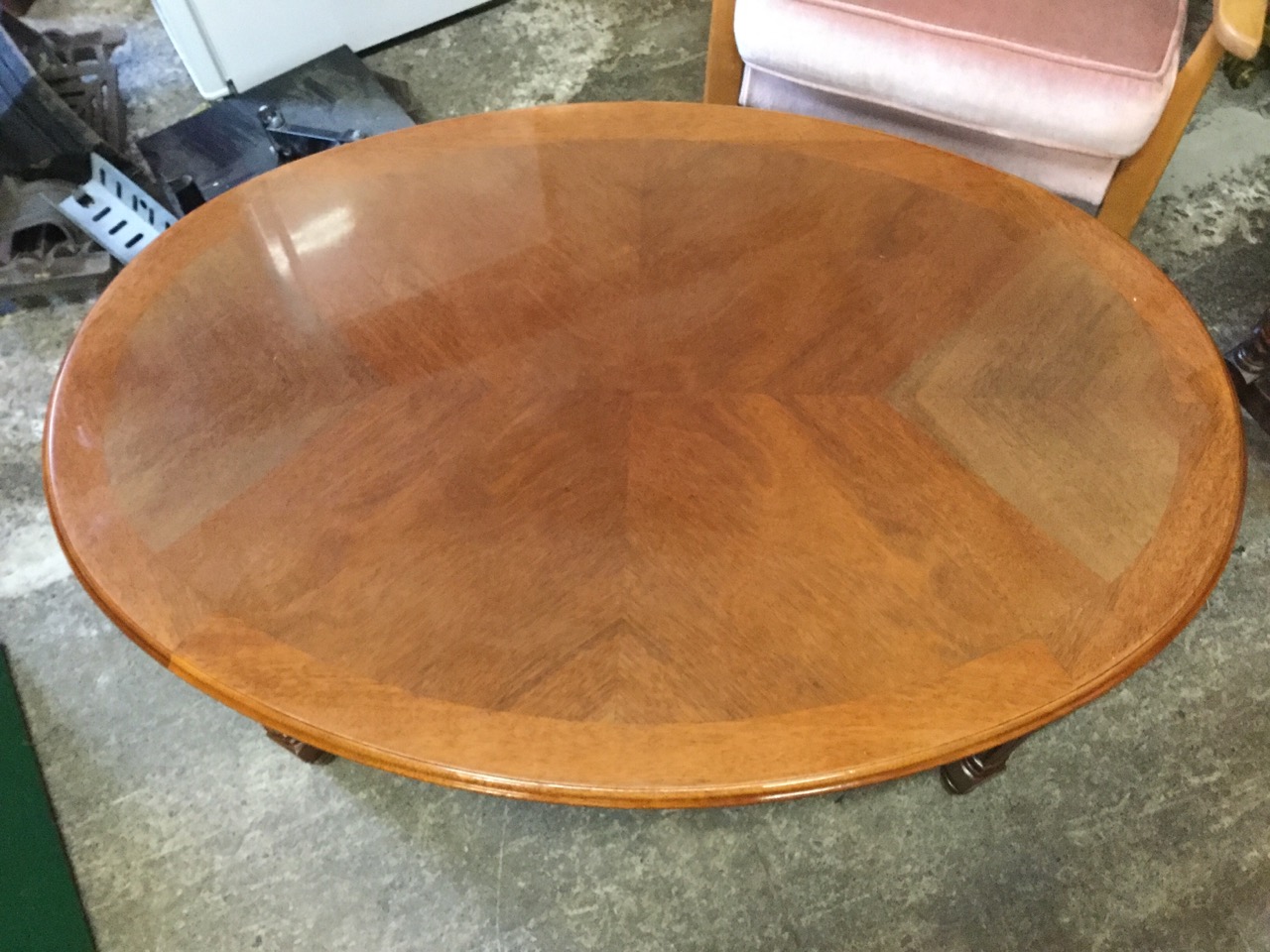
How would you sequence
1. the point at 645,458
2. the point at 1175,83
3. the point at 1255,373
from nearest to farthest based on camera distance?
the point at 645,458, the point at 1175,83, the point at 1255,373

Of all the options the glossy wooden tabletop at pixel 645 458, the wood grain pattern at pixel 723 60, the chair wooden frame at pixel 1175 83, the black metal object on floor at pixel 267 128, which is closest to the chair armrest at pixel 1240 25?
the chair wooden frame at pixel 1175 83

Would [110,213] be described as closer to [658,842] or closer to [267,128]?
[267,128]

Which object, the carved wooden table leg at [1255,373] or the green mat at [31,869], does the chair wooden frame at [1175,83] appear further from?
the green mat at [31,869]

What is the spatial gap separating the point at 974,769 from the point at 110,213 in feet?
5.10

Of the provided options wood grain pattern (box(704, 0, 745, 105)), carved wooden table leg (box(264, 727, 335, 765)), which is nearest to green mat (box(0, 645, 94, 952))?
carved wooden table leg (box(264, 727, 335, 765))

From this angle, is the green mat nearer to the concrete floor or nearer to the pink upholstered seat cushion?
the concrete floor

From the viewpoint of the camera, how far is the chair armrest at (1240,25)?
1.05 meters

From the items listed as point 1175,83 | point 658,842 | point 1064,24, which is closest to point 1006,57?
point 1064,24

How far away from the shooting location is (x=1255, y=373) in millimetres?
1407


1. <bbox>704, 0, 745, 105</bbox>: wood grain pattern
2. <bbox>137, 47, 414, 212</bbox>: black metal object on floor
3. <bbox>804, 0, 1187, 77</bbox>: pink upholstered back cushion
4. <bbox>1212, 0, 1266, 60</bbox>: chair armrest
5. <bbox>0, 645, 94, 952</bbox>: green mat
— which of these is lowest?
<bbox>0, 645, 94, 952</bbox>: green mat

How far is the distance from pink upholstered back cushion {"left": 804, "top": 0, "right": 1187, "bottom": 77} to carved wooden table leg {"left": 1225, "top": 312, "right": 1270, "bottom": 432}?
459 mm

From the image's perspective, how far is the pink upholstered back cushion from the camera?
117cm

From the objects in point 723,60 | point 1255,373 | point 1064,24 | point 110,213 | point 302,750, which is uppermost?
point 1064,24

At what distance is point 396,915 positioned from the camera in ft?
3.34
